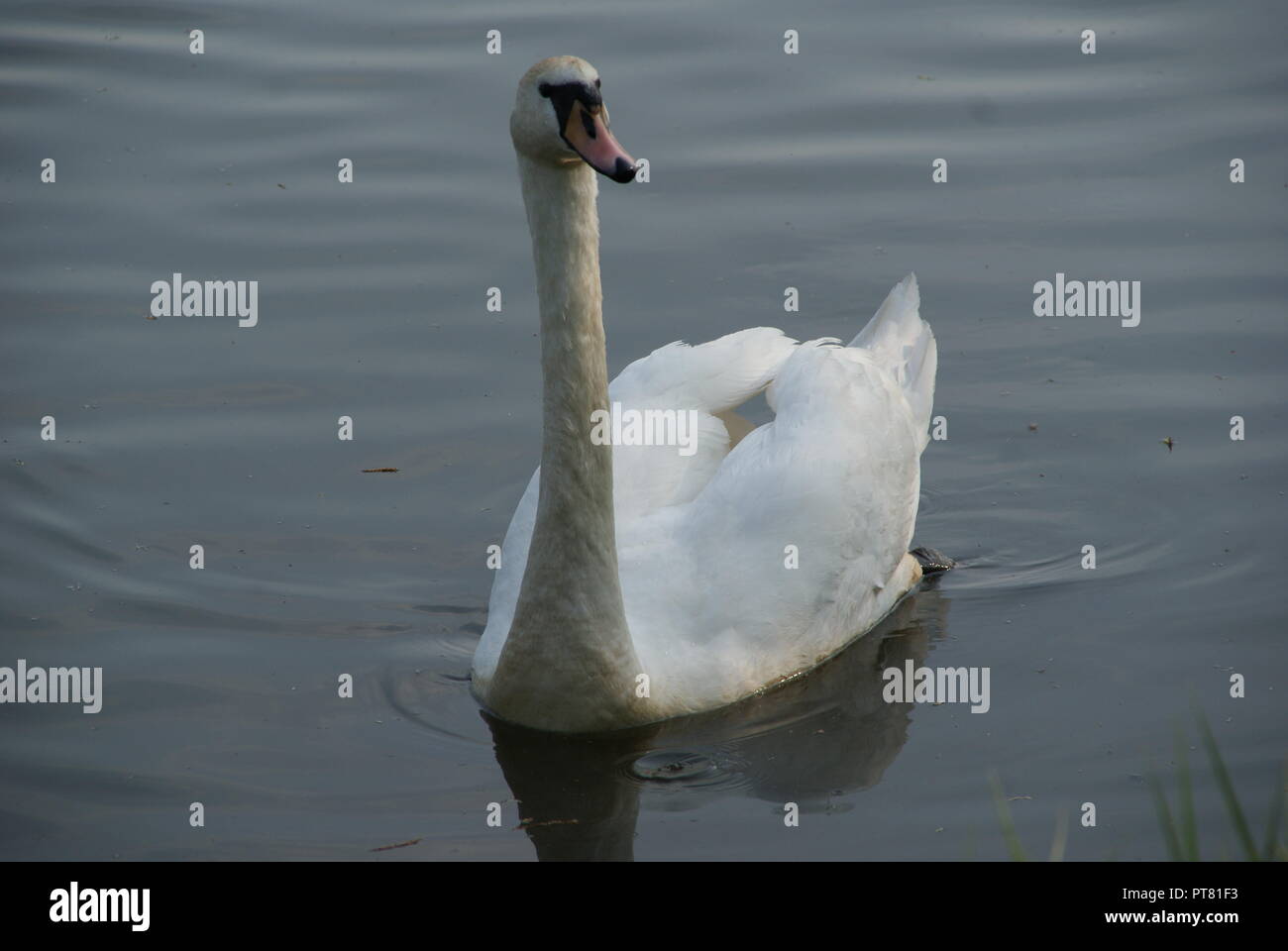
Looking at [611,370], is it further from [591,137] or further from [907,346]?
[591,137]

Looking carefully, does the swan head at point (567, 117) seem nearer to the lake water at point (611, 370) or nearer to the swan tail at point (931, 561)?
the lake water at point (611, 370)

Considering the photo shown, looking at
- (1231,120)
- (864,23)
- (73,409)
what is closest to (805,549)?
(73,409)

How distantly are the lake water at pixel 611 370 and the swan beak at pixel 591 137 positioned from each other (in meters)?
2.37

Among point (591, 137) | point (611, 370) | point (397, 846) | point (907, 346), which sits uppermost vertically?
point (591, 137)

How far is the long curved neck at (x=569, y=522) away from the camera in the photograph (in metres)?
6.15

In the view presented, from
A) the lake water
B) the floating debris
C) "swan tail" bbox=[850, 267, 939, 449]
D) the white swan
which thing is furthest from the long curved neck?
"swan tail" bbox=[850, 267, 939, 449]

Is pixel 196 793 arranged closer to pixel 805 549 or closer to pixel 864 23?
pixel 805 549

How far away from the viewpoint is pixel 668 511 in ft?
24.4

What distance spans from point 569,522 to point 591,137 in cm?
150

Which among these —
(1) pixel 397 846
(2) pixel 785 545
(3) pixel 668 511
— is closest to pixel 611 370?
(3) pixel 668 511

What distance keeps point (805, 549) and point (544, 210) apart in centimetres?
193

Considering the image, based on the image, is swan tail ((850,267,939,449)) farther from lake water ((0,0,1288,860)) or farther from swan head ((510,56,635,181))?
swan head ((510,56,635,181))

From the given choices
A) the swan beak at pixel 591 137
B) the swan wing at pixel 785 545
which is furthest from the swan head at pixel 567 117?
the swan wing at pixel 785 545

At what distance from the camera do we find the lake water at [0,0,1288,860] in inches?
264
